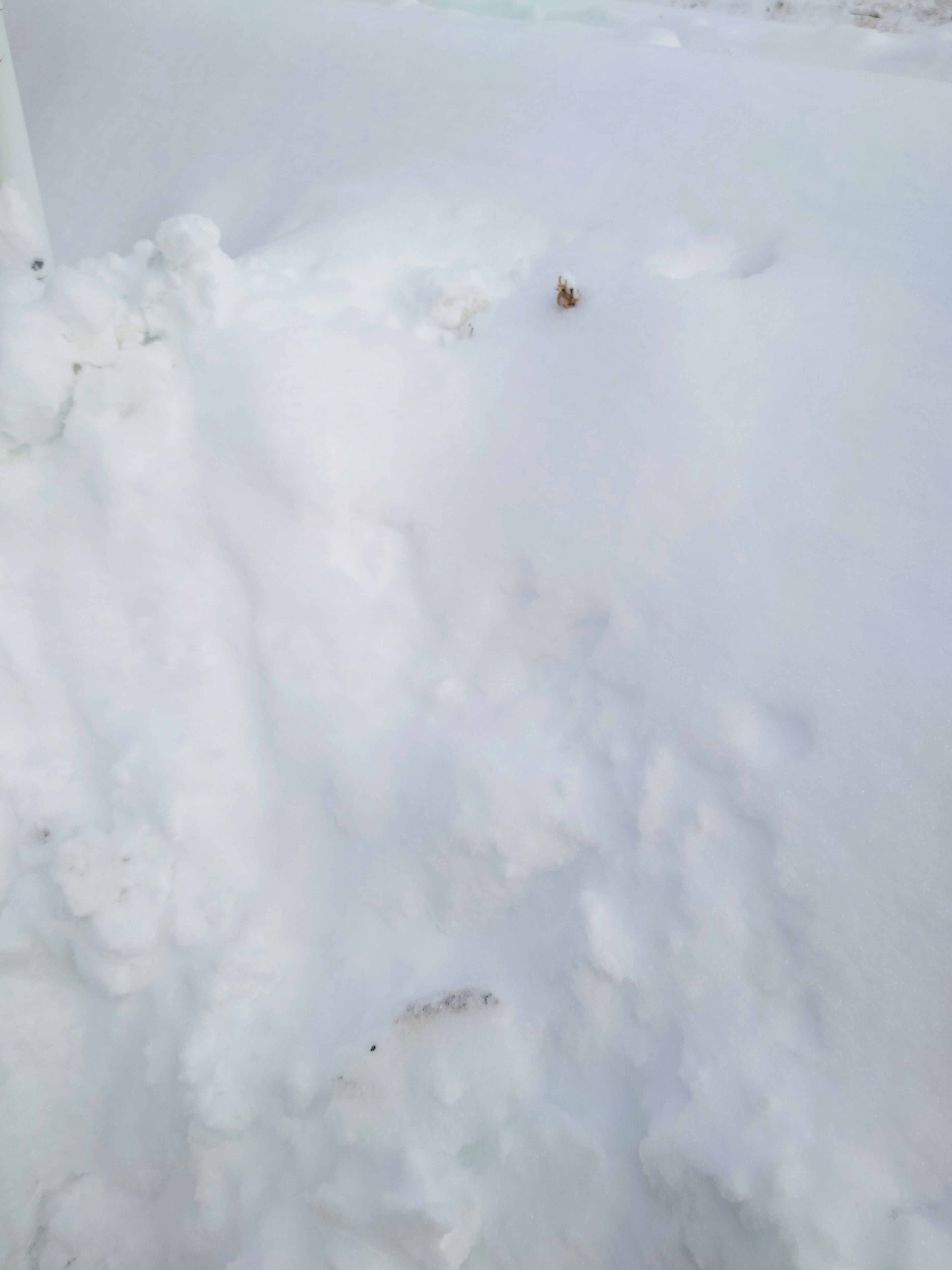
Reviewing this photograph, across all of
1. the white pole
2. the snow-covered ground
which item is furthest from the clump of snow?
the snow-covered ground

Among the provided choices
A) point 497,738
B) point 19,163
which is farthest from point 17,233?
point 497,738

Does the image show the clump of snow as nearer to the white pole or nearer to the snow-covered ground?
the white pole

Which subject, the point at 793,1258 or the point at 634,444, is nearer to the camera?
the point at 793,1258

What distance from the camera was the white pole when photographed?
157 cm

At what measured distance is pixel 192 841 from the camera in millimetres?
1344

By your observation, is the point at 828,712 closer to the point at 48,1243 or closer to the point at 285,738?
the point at 285,738

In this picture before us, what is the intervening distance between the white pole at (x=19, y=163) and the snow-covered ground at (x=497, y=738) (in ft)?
0.45

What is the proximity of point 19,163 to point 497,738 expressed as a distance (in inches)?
61.3

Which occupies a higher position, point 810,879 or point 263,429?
point 263,429

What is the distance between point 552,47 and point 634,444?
5.11 feet

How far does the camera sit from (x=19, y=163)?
5.36 ft

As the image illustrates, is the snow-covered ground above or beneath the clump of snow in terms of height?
beneath

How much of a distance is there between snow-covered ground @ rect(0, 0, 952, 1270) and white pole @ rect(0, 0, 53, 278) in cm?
14

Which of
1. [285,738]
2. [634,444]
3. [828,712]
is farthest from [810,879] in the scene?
[285,738]
